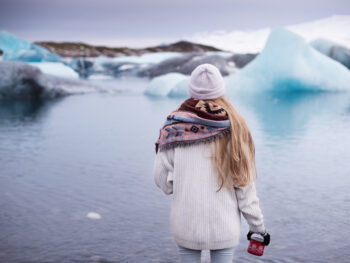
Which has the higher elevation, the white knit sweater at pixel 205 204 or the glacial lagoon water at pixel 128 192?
the white knit sweater at pixel 205 204

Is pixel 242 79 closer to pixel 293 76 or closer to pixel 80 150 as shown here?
pixel 293 76

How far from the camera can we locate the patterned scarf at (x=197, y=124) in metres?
1.58

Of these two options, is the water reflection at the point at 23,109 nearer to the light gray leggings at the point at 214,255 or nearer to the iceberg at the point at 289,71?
the iceberg at the point at 289,71

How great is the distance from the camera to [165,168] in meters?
1.67

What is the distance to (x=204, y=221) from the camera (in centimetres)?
161

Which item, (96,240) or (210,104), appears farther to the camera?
(96,240)

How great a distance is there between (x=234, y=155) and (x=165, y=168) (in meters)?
0.26

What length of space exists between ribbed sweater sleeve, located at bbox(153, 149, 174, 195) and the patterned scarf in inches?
2.1

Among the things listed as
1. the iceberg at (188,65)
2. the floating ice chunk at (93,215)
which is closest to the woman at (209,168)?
the floating ice chunk at (93,215)

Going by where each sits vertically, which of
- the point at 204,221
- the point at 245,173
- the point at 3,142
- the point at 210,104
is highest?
the point at 210,104

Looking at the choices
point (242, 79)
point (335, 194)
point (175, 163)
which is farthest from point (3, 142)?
point (242, 79)

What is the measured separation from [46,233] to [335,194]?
2091mm

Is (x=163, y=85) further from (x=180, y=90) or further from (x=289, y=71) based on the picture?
(x=289, y=71)

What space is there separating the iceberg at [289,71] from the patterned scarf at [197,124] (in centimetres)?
1084
